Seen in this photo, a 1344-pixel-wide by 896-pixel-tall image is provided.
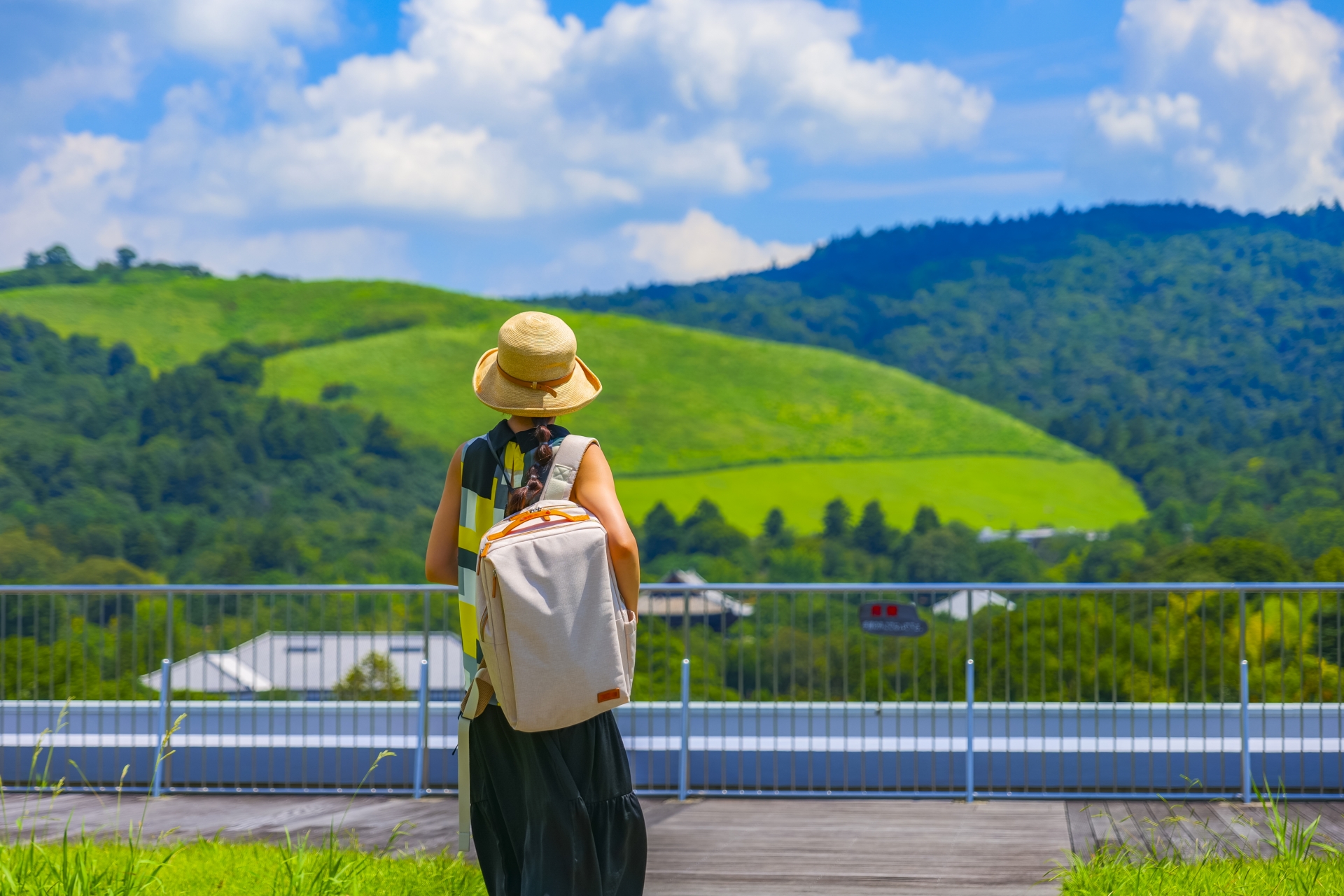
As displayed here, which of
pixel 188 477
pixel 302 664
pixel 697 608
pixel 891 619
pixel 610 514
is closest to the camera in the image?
pixel 610 514

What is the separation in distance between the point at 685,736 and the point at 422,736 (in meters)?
1.30

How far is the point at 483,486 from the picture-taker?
3023 mm

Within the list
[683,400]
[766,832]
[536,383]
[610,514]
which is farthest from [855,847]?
[683,400]

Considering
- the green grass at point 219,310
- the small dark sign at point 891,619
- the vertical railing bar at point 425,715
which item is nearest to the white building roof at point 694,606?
the small dark sign at point 891,619

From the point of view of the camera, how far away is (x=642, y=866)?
10.3ft

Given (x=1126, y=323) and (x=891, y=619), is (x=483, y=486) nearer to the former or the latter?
(x=891, y=619)

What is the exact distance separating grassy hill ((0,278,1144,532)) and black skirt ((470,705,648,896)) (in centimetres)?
7281

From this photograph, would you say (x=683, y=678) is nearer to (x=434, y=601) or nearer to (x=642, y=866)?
(x=434, y=601)

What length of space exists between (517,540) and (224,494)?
84517 millimetres

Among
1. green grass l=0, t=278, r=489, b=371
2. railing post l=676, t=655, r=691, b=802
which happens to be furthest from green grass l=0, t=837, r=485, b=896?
green grass l=0, t=278, r=489, b=371

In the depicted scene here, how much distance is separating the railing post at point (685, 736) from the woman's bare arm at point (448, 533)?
3.15m

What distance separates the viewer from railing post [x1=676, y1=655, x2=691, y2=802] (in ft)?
19.7

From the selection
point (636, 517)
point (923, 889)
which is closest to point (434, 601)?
point (923, 889)

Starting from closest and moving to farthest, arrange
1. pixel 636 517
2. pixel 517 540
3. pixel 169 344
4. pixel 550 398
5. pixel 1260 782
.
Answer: pixel 517 540 < pixel 550 398 < pixel 1260 782 < pixel 636 517 < pixel 169 344
